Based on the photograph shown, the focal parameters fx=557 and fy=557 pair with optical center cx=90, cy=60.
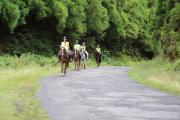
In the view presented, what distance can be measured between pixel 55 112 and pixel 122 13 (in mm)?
61066

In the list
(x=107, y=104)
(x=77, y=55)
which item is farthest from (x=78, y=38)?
(x=107, y=104)

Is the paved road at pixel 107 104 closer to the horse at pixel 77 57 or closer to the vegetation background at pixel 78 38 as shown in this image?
the vegetation background at pixel 78 38

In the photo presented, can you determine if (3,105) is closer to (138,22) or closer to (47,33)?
(47,33)

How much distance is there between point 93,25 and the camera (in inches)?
2539

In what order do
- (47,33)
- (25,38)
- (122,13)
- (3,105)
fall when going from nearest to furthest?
(3,105) → (25,38) → (47,33) → (122,13)

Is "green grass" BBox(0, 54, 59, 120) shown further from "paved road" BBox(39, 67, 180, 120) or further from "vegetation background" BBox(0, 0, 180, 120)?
"paved road" BBox(39, 67, 180, 120)

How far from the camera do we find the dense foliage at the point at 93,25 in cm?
4316

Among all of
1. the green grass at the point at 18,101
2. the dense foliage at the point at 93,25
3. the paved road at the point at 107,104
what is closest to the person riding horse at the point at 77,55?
the dense foliage at the point at 93,25

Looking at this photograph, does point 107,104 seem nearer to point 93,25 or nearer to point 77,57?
point 77,57

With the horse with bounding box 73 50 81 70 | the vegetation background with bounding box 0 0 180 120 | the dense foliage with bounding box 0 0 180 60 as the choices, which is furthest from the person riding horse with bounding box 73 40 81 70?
the dense foliage with bounding box 0 0 180 60

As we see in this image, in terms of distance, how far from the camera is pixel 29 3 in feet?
163

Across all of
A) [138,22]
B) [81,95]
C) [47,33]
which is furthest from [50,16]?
[81,95]

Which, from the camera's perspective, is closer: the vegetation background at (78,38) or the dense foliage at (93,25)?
the vegetation background at (78,38)

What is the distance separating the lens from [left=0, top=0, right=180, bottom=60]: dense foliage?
43.2 meters
